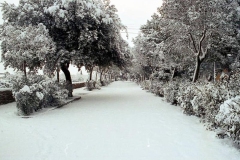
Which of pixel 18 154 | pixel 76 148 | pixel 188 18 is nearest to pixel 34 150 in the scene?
pixel 18 154

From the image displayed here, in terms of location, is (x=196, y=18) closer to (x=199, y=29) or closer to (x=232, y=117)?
(x=199, y=29)

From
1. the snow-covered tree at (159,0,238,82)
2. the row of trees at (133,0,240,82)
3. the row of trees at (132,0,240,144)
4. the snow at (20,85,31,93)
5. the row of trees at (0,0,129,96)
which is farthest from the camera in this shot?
the row of trees at (0,0,129,96)

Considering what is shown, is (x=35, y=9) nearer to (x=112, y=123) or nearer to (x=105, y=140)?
(x=112, y=123)

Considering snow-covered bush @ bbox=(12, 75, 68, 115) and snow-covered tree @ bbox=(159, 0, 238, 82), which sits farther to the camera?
snow-covered tree @ bbox=(159, 0, 238, 82)

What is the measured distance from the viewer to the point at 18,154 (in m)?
Answer: 5.16

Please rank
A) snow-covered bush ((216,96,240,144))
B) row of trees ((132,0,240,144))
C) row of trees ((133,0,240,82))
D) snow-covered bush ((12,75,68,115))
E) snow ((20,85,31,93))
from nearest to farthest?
1. snow-covered bush ((216,96,240,144))
2. row of trees ((132,0,240,144))
3. snow ((20,85,31,93))
4. snow-covered bush ((12,75,68,115))
5. row of trees ((133,0,240,82))

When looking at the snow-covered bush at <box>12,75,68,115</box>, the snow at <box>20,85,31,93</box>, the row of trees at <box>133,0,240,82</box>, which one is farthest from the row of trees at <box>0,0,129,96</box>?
the snow at <box>20,85,31,93</box>

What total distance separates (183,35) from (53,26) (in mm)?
7802

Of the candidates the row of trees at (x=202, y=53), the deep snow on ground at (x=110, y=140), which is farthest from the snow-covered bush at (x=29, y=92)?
the row of trees at (x=202, y=53)

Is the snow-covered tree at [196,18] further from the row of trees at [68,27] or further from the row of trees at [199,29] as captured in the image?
the row of trees at [68,27]

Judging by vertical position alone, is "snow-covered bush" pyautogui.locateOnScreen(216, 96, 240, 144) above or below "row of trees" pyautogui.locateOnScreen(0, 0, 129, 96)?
below

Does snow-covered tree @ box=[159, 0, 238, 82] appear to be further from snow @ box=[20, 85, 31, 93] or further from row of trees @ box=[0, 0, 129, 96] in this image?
snow @ box=[20, 85, 31, 93]

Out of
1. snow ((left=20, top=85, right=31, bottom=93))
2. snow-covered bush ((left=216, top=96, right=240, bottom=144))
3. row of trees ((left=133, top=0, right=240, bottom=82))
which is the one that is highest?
row of trees ((left=133, top=0, right=240, bottom=82))

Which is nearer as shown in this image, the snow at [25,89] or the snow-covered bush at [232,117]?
the snow-covered bush at [232,117]
